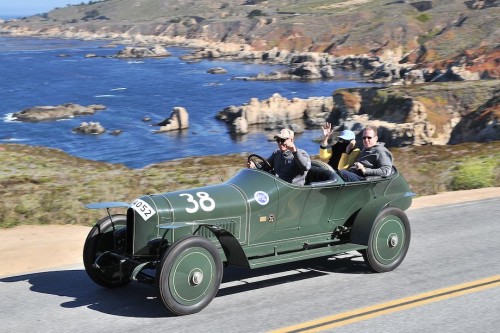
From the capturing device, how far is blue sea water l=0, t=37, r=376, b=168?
235ft

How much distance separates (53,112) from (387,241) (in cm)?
8317

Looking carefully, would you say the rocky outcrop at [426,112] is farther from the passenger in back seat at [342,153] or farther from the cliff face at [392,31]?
the passenger in back seat at [342,153]

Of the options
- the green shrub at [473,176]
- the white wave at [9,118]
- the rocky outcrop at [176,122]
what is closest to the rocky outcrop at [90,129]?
the rocky outcrop at [176,122]

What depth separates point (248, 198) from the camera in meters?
8.92

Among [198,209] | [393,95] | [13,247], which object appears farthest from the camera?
[393,95]

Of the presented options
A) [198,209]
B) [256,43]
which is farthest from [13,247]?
[256,43]

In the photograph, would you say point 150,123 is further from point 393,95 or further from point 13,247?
point 13,247

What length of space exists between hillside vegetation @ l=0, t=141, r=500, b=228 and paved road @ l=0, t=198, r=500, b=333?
4.65 m

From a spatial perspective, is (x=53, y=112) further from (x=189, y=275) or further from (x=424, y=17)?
(x=424, y=17)

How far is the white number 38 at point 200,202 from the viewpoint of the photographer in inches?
336

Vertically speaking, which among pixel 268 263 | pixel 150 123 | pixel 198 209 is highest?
pixel 198 209

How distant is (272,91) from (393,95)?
1496 inches

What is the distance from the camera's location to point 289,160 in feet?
32.1

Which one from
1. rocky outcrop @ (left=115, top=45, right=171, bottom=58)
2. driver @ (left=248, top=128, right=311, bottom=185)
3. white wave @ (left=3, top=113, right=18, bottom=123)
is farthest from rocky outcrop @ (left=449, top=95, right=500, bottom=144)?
rocky outcrop @ (left=115, top=45, right=171, bottom=58)
